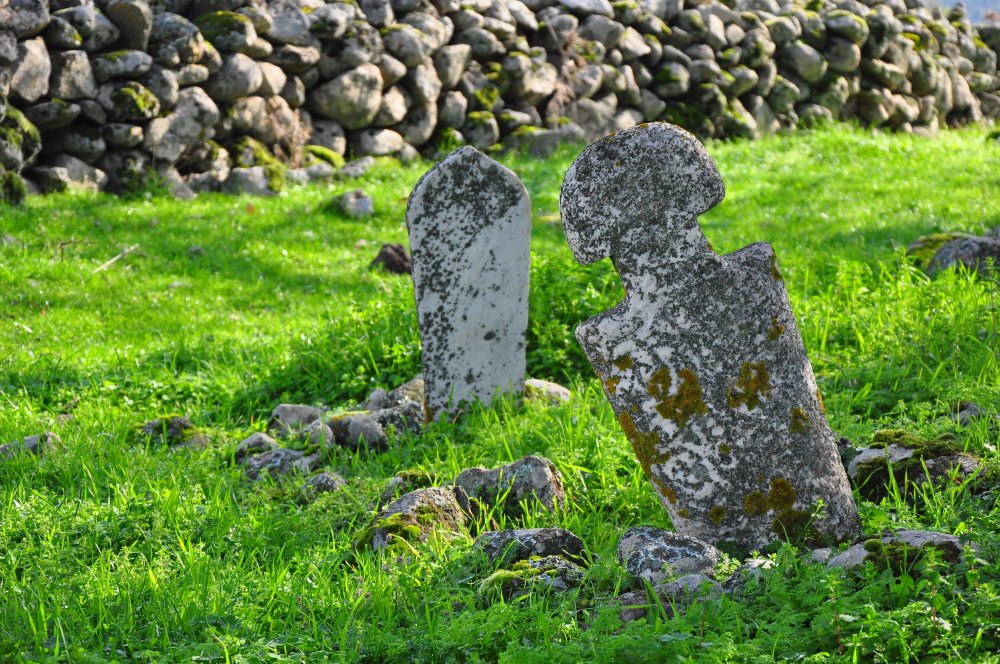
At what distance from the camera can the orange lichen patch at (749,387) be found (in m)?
3.51

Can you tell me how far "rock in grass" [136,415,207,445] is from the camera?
17.4ft

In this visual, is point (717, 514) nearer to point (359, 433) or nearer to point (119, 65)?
point (359, 433)

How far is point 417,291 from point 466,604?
2577 mm

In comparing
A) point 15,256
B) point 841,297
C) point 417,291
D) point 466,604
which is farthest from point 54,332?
point 841,297

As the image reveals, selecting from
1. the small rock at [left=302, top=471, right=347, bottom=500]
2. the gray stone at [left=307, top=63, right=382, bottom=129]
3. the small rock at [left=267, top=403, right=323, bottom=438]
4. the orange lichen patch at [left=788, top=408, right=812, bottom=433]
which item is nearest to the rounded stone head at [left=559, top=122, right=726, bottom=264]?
the orange lichen patch at [left=788, top=408, right=812, bottom=433]

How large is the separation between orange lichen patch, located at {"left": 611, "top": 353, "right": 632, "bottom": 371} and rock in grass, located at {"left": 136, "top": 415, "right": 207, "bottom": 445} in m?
2.69

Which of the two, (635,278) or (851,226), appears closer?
(635,278)

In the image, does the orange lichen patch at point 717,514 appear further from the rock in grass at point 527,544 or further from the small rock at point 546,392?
the small rock at point 546,392

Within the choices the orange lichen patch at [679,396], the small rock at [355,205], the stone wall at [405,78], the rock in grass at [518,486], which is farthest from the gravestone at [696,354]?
the stone wall at [405,78]

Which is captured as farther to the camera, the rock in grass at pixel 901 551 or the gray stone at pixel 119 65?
the gray stone at pixel 119 65

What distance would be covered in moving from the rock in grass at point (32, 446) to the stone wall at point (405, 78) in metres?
5.31

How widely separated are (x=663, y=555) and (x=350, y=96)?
392 inches

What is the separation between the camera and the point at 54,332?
7.12 m

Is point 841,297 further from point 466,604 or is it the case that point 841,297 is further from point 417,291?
point 466,604
